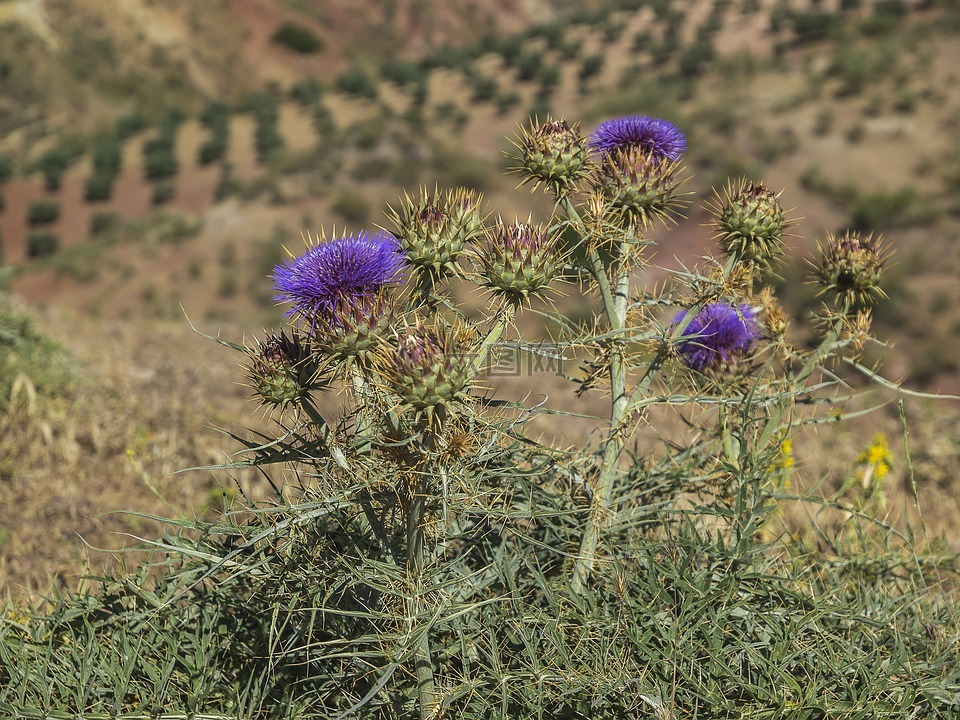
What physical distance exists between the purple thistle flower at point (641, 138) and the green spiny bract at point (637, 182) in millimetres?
80

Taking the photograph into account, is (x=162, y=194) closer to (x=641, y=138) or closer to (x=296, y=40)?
(x=296, y=40)

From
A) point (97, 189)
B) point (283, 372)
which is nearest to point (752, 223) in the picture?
point (283, 372)

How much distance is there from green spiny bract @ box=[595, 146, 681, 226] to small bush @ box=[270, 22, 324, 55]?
50.7 meters

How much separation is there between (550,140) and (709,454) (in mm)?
1175

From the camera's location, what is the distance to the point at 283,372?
204cm

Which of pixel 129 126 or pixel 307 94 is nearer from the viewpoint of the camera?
pixel 129 126

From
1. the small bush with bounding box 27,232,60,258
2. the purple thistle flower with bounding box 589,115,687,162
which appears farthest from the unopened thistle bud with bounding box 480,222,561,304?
the small bush with bounding box 27,232,60,258

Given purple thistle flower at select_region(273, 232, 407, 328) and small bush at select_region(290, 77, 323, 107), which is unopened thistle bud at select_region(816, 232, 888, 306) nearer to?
purple thistle flower at select_region(273, 232, 407, 328)

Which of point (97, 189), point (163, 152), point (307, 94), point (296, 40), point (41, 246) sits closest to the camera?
point (41, 246)

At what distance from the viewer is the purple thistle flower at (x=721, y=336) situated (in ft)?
8.75

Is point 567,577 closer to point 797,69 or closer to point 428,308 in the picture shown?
point 428,308

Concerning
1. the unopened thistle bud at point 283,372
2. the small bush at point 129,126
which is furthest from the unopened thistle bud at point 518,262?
the small bush at point 129,126

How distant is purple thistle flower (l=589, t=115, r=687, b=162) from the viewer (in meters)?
2.53

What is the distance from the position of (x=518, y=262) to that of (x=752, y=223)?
0.90m
